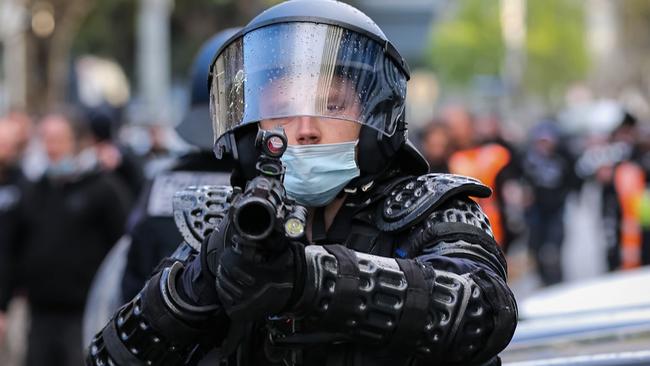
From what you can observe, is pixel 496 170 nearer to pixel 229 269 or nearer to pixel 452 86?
pixel 229 269

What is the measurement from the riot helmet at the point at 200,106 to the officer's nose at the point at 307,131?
2091mm

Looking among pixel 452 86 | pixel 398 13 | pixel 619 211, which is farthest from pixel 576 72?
pixel 619 211

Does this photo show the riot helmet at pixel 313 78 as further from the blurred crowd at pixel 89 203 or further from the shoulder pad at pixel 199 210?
the blurred crowd at pixel 89 203

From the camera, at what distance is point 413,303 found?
7.22 feet

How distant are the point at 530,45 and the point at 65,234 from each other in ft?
163

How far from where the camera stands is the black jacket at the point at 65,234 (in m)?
7.12

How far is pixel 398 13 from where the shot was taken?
82.4 metres

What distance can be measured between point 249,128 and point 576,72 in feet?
190

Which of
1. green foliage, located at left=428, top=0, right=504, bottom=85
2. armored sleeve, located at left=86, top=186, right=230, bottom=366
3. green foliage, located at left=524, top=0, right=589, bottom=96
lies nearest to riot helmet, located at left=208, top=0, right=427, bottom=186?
armored sleeve, located at left=86, top=186, right=230, bottom=366

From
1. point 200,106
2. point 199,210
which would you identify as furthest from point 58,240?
point 199,210

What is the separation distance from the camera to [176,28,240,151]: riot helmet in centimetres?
461

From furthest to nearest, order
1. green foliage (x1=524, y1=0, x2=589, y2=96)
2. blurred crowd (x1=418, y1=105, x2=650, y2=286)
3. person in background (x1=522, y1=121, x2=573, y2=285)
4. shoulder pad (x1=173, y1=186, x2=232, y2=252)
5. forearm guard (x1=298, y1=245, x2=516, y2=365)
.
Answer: green foliage (x1=524, y1=0, x2=589, y2=96)
person in background (x1=522, y1=121, x2=573, y2=285)
blurred crowd (x1=418, y1=105, x2=650, y2=286)
shoulder pad (x1=173, y1=186, x2=232, y2=252)
forearm guard (x1=298, y1=245, x2=516, y2=365)

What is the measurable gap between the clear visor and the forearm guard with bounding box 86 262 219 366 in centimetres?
35

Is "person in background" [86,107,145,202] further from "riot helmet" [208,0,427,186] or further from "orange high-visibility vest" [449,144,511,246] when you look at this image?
"riot helmet" [208,0,427,186]
